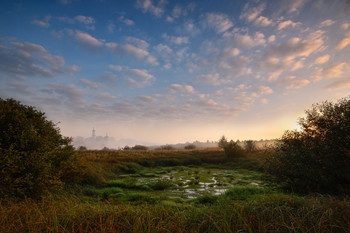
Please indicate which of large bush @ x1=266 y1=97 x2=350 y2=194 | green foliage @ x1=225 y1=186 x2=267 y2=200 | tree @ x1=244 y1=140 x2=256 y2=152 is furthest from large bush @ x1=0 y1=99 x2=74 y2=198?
tree @ x1=244 y1=140 x2=256 y2=152

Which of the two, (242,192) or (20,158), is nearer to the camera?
(20,158)

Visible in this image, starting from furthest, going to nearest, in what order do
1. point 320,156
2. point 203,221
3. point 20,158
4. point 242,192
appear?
point 242,192
point 320,156
point 20,158
point 203,221

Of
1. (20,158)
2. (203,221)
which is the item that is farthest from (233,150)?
(20,158)

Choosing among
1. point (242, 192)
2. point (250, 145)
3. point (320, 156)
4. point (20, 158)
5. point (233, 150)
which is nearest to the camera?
point (20, 158)

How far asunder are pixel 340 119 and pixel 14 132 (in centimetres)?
1752

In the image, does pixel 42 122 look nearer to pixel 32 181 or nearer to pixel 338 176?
pixel 32 181

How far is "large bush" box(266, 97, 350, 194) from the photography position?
363 inches

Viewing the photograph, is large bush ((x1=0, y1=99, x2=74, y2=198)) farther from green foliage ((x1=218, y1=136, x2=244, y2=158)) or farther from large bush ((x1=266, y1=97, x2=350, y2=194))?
green foliage ((x1=218, y1=136, x2=244, y2=158))

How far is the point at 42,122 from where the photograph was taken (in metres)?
11.2

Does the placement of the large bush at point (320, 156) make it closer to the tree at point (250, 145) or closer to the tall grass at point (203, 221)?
the tall grass at point (203, 221)

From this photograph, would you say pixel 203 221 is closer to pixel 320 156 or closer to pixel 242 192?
pixel 242 192

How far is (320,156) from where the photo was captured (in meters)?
9.58

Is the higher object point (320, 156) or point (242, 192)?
point (320, 156)

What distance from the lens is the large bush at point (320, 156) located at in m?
9.22
